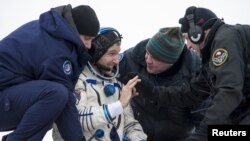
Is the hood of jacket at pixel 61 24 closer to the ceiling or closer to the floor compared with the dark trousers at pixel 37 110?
closer to the ceiling

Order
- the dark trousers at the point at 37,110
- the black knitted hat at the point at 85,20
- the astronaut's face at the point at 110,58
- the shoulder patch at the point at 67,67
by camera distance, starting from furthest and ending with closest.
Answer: the astronaut's face at the point at 110,58 → the black knitted hat at the point at 85,20 → the shoulder patch at the point at 67,67 → the dark trousers at the point at 37,110

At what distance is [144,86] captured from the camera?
249cm

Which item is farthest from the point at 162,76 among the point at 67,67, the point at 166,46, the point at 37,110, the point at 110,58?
the point at 37,110

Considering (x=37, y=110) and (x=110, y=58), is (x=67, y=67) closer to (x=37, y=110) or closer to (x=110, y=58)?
(x=37, y=110)

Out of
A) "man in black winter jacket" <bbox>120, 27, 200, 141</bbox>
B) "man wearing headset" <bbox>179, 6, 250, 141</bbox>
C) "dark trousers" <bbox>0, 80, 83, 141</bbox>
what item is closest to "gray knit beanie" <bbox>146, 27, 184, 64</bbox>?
"man in black winter jacket" <bbox>120, 27, 200, 141</bbox>

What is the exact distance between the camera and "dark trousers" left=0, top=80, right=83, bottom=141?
1.92m

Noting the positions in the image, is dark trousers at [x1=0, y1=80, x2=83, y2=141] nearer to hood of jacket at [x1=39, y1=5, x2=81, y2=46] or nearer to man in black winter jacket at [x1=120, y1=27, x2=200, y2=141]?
hood of jacket at [x1=39, y1=5, x2=81, y2=46]

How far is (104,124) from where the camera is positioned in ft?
7.26

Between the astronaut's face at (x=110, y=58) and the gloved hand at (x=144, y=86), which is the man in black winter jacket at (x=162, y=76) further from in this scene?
the astronaut's face at (x=110, y=58)

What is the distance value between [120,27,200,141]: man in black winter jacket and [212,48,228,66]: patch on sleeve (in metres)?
0.56

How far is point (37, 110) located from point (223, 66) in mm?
849

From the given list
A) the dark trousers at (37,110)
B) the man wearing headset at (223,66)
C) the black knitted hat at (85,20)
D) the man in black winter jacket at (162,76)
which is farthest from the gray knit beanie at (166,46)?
the dark trousers at (37,110)

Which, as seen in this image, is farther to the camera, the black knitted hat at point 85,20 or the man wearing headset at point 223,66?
the black knitted hat at point 85,20

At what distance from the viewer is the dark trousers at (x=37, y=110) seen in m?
1.92
